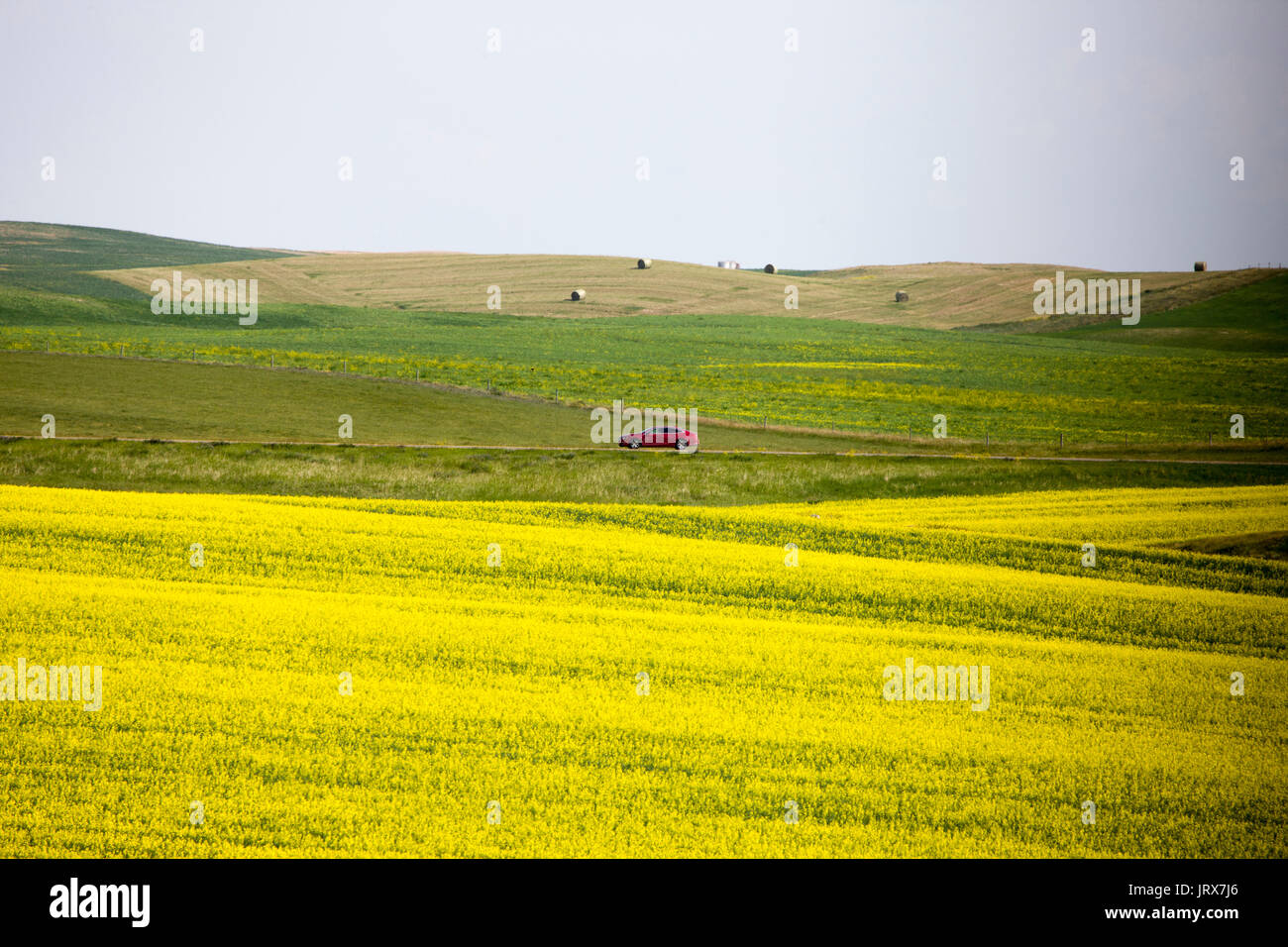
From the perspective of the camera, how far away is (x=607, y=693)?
1378 centimetres

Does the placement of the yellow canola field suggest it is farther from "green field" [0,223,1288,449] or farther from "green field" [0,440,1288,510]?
"green field" [0,223,1288,449]

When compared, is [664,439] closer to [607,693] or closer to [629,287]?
[607,693]

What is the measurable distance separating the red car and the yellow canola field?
1851cm

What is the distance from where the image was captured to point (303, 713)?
1246 cm

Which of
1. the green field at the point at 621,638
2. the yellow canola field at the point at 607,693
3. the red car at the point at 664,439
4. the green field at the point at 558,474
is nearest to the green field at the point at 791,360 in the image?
the green field at the point at 558,474

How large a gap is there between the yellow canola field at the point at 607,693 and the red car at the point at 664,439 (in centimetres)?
1851

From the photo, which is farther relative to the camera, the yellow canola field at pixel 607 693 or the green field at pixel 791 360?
the green field at pixel 791 360

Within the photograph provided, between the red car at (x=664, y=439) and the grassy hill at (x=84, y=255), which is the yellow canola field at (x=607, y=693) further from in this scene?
the grassy hill at (x=84, y=255)

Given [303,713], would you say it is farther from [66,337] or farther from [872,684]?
[66,337]

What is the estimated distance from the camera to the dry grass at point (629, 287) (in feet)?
394

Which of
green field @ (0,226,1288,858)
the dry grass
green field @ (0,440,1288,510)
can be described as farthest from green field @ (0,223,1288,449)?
green field @ (0,226,1288,858)

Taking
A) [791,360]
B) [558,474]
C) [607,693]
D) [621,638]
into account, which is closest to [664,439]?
[558,474]

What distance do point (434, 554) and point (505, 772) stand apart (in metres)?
10.4
